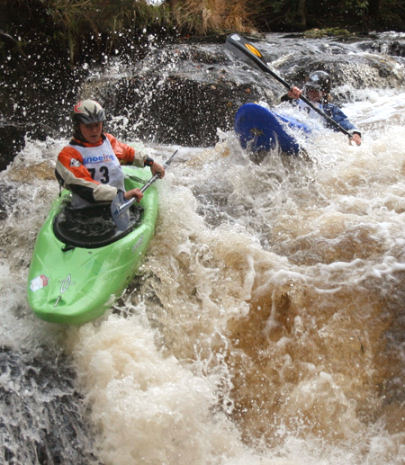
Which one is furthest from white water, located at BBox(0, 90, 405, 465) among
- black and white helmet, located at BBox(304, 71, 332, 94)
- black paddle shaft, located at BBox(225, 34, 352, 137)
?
black and white helmet, located at BBox(304, 71, 332, 94)

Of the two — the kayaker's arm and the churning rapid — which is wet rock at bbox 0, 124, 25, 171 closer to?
the churning rapid

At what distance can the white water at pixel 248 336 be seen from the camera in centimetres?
241

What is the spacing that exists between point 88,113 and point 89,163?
1.17 ft

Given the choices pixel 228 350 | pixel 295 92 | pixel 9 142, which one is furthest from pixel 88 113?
pixel 9 142

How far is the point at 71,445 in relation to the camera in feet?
7.48

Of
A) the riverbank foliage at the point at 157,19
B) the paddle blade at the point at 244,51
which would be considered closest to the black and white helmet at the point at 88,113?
the paddle blade at the point at 244,51

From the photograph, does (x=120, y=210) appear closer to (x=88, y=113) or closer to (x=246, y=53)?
(x=88, y=113)

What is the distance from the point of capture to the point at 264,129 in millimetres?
4574

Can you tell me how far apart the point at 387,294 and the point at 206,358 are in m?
1.25

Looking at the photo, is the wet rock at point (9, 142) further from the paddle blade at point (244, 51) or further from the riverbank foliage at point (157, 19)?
the paddle blade at point (244, 51)

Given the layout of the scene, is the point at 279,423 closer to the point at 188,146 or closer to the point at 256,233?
the point at 256,233

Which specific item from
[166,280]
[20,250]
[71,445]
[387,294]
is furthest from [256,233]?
[71,445]

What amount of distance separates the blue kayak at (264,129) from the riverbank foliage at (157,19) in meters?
3.46

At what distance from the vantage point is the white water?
95.0 inches
